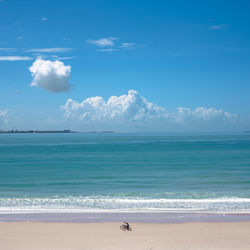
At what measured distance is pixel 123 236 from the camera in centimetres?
1265

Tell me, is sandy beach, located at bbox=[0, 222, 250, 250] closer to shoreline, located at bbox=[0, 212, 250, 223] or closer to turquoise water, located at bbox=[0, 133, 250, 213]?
shoreline, located at bbox=[0, 212, 250, 223]

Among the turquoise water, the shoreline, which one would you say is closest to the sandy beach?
the shoreline

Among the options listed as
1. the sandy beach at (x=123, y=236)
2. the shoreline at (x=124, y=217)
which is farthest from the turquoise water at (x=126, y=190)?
the sandy beach at (x=123, y=236)

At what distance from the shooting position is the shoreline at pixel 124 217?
50.2 ft

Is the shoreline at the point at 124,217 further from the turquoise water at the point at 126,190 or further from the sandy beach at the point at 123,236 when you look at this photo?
the turquoise water at the point at 126,190

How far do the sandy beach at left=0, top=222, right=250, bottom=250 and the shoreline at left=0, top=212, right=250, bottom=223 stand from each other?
91 centimetres

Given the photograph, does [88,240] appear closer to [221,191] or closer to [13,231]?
[13,231]

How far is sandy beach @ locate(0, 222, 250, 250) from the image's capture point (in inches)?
459

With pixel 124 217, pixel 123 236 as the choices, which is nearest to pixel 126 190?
pixel 124 217

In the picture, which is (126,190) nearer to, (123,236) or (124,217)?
(124,217)

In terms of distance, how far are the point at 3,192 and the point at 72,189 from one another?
17.5ft

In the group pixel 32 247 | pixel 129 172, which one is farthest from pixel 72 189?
pixel 32 247

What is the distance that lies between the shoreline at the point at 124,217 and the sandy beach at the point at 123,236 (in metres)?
0.91

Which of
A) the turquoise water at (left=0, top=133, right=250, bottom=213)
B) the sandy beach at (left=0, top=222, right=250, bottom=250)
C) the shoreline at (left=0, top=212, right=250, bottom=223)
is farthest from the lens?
the turquoise water at (left=0, top=133, right=250, bottom=213)
